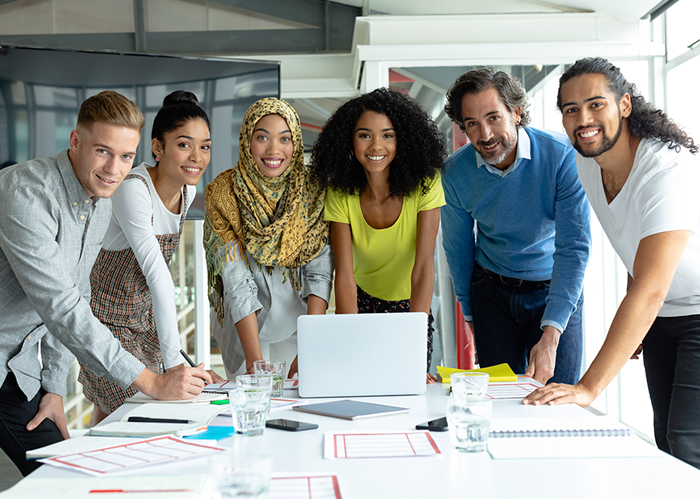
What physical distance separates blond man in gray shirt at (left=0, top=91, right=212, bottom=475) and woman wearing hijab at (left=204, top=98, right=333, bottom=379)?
454 millimetres

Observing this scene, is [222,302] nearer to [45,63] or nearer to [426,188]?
[426,188]

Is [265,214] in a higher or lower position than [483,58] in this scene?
lower

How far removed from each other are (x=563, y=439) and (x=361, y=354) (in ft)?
1.68

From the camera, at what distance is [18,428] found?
158cm

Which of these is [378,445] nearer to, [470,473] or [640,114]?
[470,473]

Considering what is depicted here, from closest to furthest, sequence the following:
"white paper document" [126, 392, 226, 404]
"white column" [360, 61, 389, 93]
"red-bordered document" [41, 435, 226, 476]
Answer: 1. "red-bordered document" [41, 435, 226, 476]
2. "white paper document" [126, 392, 226, 404]
3. "white column" [360, 61, 389, 93]

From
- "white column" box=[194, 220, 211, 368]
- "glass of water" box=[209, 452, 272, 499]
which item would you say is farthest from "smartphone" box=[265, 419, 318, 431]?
"white column" box=[194, 220, 211, 368]

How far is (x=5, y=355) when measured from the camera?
5.16ft

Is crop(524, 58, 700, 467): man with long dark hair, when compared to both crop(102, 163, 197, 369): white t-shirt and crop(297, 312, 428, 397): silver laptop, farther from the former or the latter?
crop(102, 163, 197, 369): white t-shirt

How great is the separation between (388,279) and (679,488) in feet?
4.69

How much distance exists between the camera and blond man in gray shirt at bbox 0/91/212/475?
146 cm

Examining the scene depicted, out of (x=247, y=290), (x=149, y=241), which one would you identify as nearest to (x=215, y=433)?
(x=247, y=290)

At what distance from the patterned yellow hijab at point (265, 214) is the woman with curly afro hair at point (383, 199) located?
0.22ft

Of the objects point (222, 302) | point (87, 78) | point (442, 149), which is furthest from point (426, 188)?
point (87, 78)
